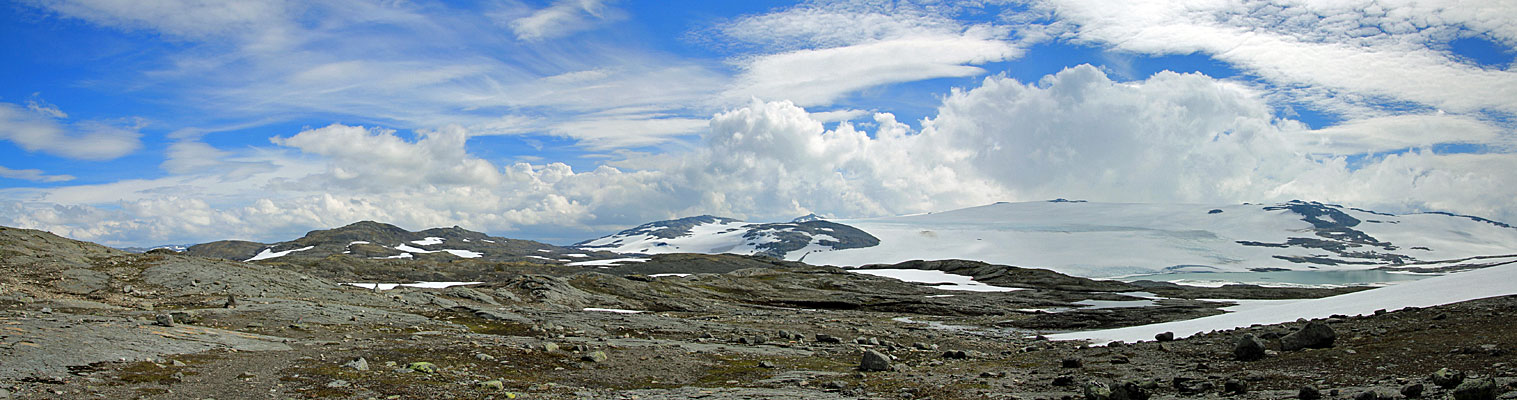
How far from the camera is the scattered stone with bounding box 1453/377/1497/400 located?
11945 mm

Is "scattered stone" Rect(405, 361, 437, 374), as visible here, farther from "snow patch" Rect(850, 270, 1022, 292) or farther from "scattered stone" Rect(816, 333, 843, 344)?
"snow patch" Rect(850, 270, 1022, 292)

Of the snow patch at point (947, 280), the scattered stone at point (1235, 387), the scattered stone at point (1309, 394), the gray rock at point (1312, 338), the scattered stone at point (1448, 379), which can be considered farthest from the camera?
the snow patch at point (947, 280)

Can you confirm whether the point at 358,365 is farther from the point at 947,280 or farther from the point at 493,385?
the point at 947,280

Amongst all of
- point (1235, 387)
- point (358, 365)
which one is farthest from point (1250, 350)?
point (358, 365)

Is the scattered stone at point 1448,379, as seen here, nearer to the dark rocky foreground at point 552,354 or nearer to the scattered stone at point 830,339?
the dark rocky foreground at point 552,354

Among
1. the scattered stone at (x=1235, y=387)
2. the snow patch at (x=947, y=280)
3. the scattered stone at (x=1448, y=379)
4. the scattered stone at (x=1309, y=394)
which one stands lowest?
the scattered stone at (x=1235, y=387)

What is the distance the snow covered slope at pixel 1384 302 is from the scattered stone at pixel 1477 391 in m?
25.2

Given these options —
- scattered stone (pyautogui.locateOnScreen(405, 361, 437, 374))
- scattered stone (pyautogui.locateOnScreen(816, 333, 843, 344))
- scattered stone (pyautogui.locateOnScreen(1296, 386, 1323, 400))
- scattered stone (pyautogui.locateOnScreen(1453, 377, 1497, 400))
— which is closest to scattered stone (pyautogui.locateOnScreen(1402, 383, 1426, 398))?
scattered stone (pyautogui.locateOnScreen(1453, 377, 1497, 400))

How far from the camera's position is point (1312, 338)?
22609 millimetres

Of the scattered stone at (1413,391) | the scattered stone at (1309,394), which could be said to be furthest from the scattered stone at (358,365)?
the scattered stone at (1413,391)

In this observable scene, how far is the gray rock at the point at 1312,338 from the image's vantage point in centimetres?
2238

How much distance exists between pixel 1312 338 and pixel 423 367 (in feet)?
82.1

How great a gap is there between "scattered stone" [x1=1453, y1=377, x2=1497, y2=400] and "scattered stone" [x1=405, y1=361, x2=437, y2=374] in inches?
844

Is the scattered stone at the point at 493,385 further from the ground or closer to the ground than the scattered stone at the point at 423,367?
closer to the ground
